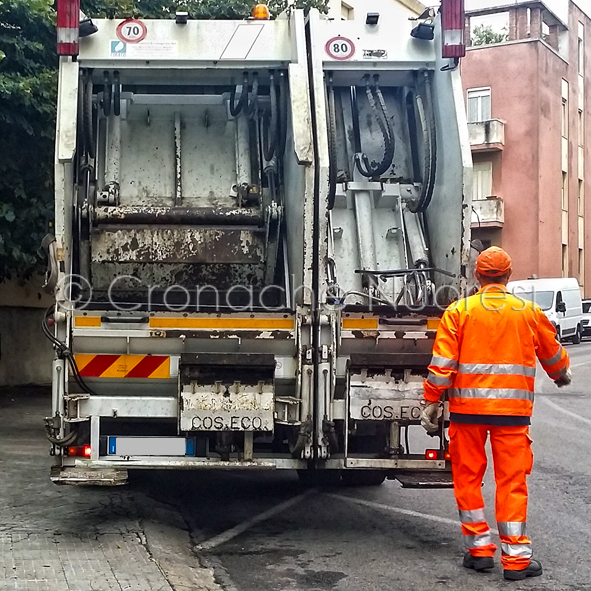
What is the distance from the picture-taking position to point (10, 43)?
9031 millimetres

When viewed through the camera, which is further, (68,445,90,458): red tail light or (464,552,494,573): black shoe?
(68,445,90,458): red tail light

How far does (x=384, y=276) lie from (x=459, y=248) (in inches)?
25.7

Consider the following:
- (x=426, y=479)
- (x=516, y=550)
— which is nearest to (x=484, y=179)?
(x=426, y=479)

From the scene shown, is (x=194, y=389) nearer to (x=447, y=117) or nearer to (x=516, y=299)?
(x=516, y=299)

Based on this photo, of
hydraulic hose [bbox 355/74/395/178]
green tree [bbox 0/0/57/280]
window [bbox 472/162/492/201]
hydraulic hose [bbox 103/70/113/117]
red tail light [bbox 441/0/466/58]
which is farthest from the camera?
window [bbox 472/162/492/201]

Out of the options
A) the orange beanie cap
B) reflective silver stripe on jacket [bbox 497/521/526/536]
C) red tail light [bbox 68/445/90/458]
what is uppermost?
the orange beanie cap

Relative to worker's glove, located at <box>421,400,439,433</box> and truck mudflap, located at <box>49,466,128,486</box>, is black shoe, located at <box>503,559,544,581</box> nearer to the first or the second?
worker's glove, located at <box>421,400,439,433</box>

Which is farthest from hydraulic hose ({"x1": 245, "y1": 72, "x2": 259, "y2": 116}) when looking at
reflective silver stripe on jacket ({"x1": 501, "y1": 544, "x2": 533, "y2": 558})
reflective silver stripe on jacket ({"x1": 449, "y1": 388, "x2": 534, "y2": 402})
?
reflective silver stripe on jacket ({"x1": 501, "y1": 544, "x2": 533, "y2": 558})

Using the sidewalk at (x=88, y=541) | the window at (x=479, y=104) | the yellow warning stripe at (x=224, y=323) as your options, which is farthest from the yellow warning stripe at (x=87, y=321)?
the window at (x=479, y=104)

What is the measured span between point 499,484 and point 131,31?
10.7 feet

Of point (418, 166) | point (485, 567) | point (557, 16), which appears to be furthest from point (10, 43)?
point (557, 16)

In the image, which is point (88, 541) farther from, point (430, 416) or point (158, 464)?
point (430, 416)

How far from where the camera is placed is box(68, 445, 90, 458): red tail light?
5.04 m

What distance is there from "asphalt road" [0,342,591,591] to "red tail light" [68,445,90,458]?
491 millimetres
